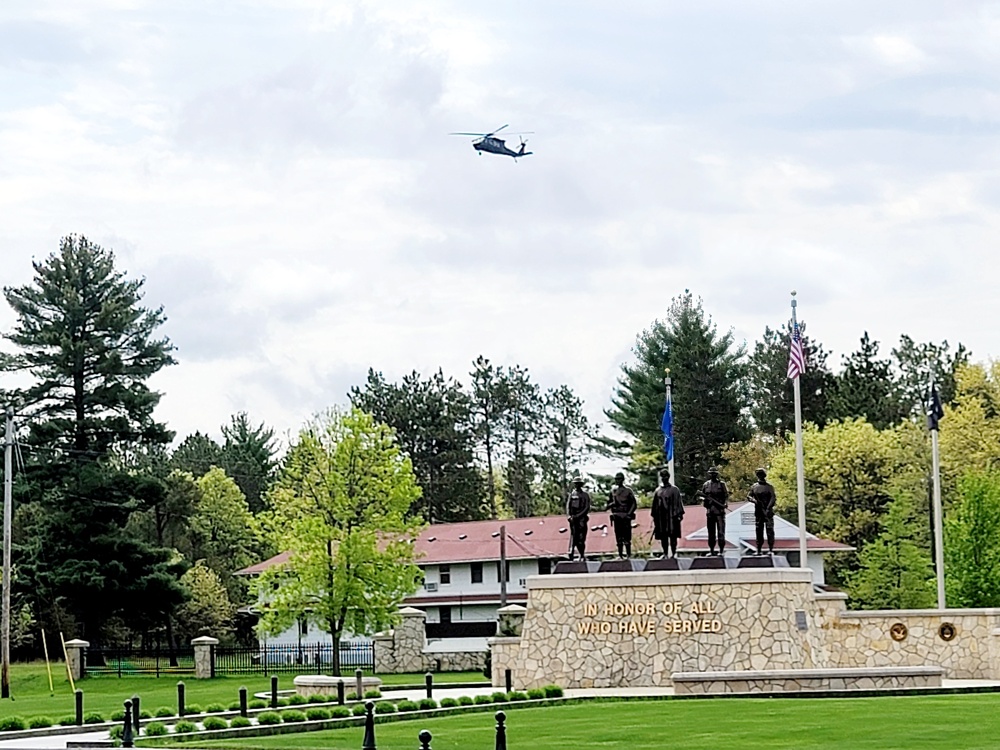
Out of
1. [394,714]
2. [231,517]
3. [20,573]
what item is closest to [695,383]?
[231,517]

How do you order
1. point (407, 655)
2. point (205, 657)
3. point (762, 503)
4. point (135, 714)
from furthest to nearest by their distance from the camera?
point (205, 657), point (407, 655), point (762, 503), point (135, 714)

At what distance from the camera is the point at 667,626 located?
120ft

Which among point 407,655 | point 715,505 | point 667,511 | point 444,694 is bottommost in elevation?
point 407,655

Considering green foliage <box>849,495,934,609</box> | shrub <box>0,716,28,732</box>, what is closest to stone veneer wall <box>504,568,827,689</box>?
shrub <box>0,716,28,732</box>

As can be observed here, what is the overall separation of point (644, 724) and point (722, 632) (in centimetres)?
1244

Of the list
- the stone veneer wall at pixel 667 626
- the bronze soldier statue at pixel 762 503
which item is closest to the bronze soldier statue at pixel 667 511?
the stone veneer wall at pixel 667 626

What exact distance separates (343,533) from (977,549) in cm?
2051

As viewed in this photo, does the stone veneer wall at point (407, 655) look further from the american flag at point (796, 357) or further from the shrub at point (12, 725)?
the shrub at point (12, 725)

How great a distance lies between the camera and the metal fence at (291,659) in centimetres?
5306

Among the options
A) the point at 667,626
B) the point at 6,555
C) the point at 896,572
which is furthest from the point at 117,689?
the point at 896,572

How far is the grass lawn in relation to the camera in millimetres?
37438

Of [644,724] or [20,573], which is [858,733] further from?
[20,573]

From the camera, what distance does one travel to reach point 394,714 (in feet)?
93.9

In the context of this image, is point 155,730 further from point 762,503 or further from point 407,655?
point 407,655
